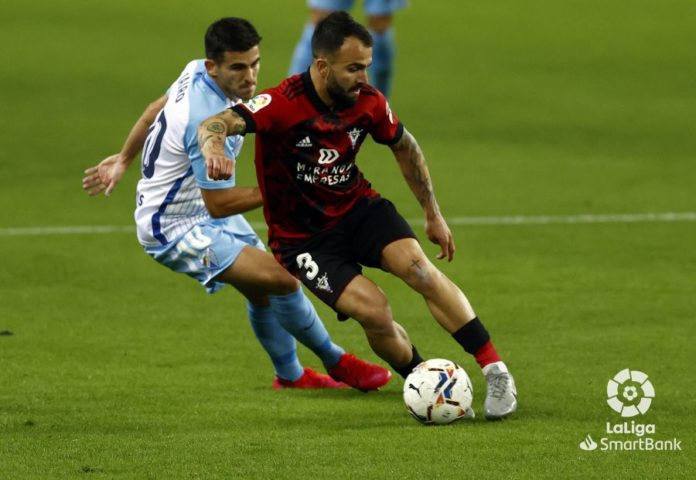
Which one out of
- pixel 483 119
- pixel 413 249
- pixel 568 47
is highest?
pixel 568 47

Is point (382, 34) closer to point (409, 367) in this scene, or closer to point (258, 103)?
point (409, 367)

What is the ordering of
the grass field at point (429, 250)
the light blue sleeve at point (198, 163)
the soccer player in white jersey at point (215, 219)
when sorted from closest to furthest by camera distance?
1. the grass field at point (429, 250)
2. the light blue sleeve at point (198, 163)
3. the soccer player in white jersey at point (215, 219)

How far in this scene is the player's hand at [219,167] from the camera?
6602mm

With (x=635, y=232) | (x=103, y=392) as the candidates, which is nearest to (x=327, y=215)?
(x=103, y=392)

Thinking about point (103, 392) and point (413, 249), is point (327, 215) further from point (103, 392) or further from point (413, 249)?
point (103, 392)

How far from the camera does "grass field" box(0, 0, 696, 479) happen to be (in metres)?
6.67

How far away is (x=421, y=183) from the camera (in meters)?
7.67

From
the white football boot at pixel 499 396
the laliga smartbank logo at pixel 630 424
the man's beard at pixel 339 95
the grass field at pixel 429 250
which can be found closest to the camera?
the laliga smartbank logo at pixel 630 424

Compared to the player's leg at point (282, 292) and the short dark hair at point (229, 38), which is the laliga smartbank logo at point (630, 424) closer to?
the player's leg at point (282, 292)

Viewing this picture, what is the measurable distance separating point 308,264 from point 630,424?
1.63 m

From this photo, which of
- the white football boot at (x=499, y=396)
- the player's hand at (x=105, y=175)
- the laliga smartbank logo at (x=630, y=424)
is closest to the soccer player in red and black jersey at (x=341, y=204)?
the white football boot at (x=499, y=396)

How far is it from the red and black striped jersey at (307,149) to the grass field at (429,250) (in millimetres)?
934

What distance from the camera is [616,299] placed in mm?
10227

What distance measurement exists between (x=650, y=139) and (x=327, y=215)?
387 inches
